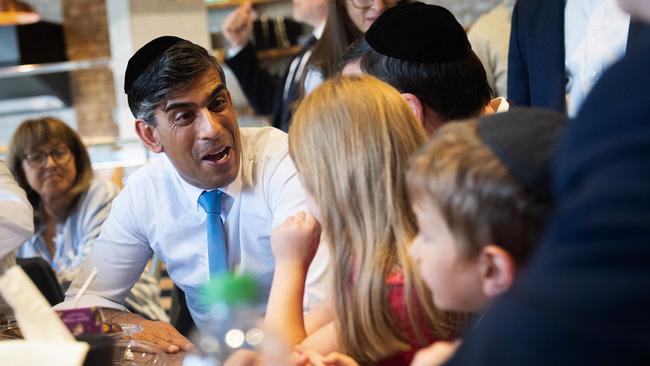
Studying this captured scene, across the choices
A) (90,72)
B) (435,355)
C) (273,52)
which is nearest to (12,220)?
(435,355)

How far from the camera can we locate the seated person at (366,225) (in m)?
1.22

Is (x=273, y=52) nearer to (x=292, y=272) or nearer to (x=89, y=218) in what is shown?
(x=89, y=218)

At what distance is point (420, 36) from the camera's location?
170 cm

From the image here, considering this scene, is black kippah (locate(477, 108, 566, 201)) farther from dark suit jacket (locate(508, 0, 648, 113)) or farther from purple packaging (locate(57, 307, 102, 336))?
dark suit jacket (locate(508, 0, 648, 113))

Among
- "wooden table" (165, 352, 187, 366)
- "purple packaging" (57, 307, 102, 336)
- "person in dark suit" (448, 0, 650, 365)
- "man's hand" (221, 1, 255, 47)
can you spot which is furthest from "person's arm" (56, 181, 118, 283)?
"person in dark suit" (448, 0, 650, 365)

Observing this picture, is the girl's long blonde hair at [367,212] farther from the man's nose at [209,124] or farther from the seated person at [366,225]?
the man's nose at [209,124]

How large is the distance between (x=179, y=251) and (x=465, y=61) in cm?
89

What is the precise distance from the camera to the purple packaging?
1.11m

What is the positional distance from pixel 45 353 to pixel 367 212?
1.66 feet

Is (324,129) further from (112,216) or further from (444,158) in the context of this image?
(112,216)

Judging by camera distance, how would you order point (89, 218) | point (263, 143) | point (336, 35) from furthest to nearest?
point (89, 218) → point (336, 35) → point (263, 143)

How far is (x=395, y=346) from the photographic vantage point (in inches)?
47.7

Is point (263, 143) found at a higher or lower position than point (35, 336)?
lower

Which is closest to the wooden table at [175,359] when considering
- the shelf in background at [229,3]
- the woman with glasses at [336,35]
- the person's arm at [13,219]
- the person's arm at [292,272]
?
the person's arm at [292,272]
